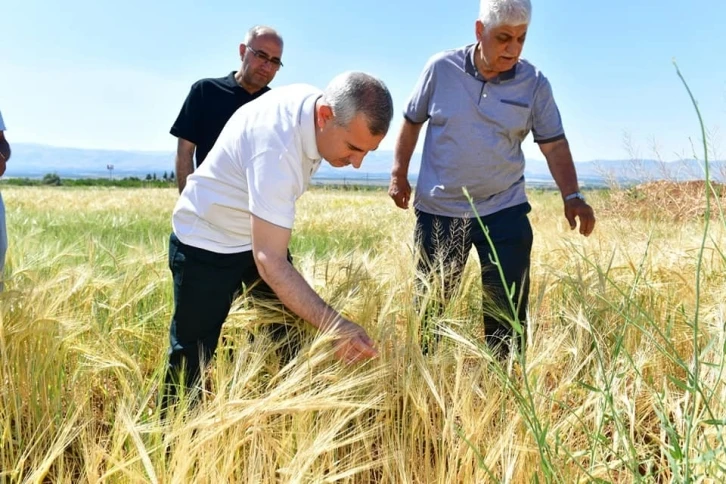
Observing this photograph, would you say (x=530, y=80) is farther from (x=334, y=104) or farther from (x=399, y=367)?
(x=399, y=367)

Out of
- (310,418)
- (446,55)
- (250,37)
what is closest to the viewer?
(310,418)

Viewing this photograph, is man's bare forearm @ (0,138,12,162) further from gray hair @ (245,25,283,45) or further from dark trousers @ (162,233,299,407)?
gray hair @ (245,25,283,45)

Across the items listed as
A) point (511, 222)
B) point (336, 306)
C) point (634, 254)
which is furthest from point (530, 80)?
point (336, 306)

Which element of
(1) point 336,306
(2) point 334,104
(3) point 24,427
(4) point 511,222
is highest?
(2) point 334,104

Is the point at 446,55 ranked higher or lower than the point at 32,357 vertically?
higher

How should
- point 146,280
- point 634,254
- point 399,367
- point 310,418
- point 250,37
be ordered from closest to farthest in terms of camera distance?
point 310,418, point 399,367, point 146,280, point 634,254, point 250,37

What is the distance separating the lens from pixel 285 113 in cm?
174

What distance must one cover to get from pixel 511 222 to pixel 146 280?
147 centimetres

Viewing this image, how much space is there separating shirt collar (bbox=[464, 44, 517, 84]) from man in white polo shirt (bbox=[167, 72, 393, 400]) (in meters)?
1.02

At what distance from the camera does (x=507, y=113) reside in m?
2.62

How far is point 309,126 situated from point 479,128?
43.4 inches

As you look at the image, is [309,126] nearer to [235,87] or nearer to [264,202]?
[264,202]

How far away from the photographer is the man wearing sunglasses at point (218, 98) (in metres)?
3.25

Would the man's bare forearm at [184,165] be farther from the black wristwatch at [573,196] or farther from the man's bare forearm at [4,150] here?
the black wristwatch at [573,196]
